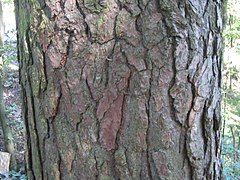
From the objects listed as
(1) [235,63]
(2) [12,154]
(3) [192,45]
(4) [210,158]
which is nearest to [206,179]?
(4) [210,158]

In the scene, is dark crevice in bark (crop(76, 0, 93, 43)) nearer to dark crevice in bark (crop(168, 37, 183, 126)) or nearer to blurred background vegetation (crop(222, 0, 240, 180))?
dark crevice in bark (crop(168, 37, 183, 126))

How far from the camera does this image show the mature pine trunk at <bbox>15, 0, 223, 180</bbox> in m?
0.88

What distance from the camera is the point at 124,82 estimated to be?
35.0 inches

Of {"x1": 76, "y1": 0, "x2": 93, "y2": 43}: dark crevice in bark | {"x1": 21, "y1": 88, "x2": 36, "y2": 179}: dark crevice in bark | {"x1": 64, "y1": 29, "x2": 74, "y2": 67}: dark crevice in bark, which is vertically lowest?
{"x1": 21, "y1": 88, "x2": 36, "y2": 179}: dark crevice in bark

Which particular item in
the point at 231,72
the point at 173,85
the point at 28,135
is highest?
the point at 231,72

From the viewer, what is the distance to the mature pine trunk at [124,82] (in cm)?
88

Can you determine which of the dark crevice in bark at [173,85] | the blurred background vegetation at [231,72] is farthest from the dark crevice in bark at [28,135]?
the blurred background vegetation at [231,72]

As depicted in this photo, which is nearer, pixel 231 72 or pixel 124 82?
pixel 124 82

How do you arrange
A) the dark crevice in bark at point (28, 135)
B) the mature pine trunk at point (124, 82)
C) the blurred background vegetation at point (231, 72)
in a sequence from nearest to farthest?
the mature pine trunk at point (124, 82) → the dark crevice in bark at point (28, 135) → the blurred background vegetation at point (231, 72)

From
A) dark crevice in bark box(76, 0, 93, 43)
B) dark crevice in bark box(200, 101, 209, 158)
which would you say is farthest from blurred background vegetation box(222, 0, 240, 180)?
dark crevice in bark box(76, 0, 93, 43)

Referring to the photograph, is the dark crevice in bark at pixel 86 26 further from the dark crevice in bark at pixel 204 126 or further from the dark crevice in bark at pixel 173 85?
the dark crevice in bark at pixel 204 126

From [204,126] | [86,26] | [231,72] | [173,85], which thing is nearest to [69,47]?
[86,26]

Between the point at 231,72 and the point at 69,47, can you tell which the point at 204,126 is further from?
the point at 231,72

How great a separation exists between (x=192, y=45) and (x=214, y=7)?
0.11 metres
